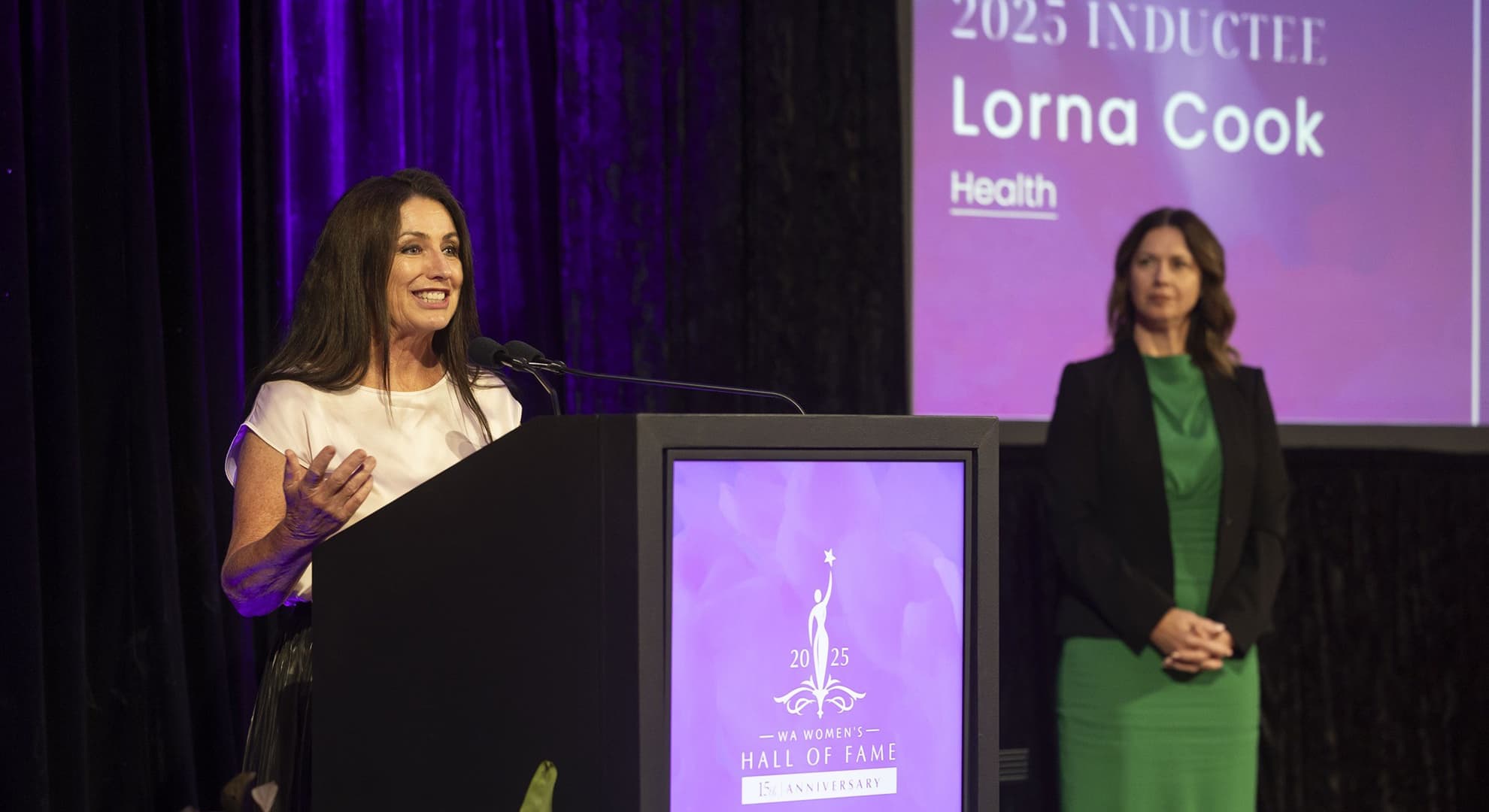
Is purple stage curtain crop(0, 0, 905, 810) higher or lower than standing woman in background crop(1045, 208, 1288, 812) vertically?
higher

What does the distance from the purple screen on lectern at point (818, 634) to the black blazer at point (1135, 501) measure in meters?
2.19

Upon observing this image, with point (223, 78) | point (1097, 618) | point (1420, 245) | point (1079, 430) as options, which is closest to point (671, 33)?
point (223, 78)

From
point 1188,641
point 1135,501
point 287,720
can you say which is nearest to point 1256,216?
point 1135,501

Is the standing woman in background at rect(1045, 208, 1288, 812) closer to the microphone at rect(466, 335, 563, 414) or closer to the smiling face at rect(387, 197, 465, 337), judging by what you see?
the smiling face at rect(387, 197, 465, 337)

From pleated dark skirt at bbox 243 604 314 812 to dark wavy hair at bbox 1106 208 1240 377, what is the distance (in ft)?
7.70

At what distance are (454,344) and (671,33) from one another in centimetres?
191

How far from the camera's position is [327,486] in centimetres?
129

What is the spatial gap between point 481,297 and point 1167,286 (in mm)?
1756

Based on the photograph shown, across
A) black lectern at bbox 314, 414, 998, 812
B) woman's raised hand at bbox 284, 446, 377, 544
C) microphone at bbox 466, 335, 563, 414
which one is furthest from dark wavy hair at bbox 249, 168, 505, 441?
black lectern at bbox 314, 414, 998, 812

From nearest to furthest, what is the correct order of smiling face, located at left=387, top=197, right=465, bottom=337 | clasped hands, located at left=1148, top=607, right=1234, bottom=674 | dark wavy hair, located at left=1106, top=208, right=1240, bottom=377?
smiling face, located at left=387, top=197, right=465, bottom=337
clasped hands, located at left=1148, top=607, right=1234, bottom=674
dark wavy hair, located at left=1106, top=208, right=1240, bottom=377

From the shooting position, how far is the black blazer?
10.9 feet

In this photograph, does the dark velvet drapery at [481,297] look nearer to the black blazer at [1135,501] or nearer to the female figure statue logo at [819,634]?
the black blazer at [1135,501]

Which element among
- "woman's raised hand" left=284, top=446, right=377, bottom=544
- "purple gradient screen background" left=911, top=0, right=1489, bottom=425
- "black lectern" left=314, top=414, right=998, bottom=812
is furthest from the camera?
"purple gradient screen background" left=911, top=0, right=1489, bottom=425

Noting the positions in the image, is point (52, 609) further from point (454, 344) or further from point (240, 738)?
point (454, 344)
